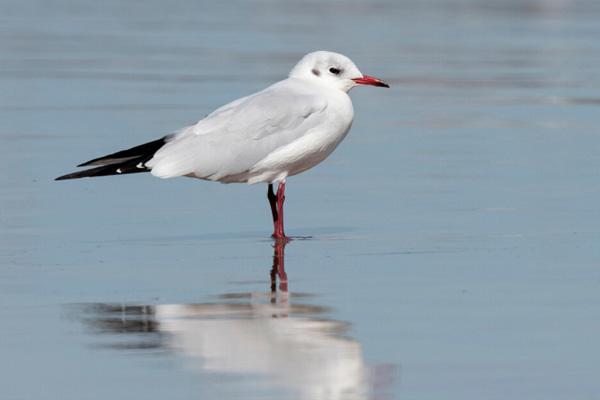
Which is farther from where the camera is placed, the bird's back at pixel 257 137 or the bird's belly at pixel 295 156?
the bird's belly at pixel 295 156

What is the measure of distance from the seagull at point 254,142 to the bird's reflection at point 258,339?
159 centimetres

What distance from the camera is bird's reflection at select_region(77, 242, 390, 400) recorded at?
5848 mm

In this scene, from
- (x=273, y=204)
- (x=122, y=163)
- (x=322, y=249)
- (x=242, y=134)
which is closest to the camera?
(x=322, y=249)

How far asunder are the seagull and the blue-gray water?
35 centimetres

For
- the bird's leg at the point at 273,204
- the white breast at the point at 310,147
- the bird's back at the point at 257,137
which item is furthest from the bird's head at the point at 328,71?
the bird's leg at the point at 273,204

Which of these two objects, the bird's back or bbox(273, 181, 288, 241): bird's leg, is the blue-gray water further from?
the bird's back

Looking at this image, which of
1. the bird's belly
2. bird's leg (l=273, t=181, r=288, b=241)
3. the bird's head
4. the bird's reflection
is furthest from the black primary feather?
the bird's reflection

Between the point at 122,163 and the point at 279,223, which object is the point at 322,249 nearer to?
the point at 279,223

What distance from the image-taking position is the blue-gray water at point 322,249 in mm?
5992

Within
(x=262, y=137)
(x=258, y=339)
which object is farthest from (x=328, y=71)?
(x=258, y=339)

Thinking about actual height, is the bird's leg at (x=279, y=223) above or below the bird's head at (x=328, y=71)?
below

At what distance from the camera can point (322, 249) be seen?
8664mm

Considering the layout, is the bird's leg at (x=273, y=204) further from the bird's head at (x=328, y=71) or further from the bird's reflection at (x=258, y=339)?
the bird's reflection at (x=258, y=339)

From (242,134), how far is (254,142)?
0.08 meters
